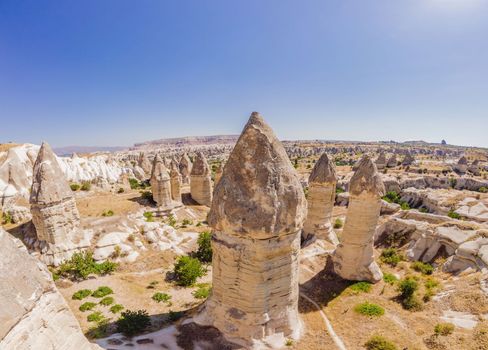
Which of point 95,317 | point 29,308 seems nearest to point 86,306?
point 95,317

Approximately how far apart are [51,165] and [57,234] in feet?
16.6

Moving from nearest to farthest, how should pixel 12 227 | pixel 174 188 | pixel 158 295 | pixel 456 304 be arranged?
pixel 456 304 < pixel 158 295 < pixel 12 227 < pixel 174 188

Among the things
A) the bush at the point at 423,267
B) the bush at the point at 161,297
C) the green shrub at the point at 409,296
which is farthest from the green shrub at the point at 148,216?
the bush at the point at 423,267

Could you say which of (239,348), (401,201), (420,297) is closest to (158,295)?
(239,348)

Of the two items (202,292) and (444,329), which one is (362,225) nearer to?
(444,329)

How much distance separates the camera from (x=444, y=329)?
33.9 feet

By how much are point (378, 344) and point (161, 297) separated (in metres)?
11.1

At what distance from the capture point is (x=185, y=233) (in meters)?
24.8

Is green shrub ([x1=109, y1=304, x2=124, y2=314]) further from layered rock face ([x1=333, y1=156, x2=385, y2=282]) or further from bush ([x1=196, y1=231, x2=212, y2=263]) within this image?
layered rock face ([x1=333, y1=156, x2=385, y2=282])

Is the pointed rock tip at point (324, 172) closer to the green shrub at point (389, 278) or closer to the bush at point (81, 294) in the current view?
the green shrub at point (389, 278)

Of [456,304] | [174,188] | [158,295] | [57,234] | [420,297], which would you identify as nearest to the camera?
[456,304]

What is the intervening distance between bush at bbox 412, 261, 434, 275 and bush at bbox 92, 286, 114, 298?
66.1ft

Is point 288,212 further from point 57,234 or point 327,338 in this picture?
point 57,234

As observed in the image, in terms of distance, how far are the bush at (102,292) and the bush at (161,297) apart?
2886 millimetres
